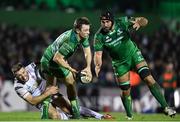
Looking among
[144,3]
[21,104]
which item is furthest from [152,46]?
[21,104]

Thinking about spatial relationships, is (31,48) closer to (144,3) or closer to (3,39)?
(3,39)

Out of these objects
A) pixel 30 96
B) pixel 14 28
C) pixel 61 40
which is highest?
pixel 14 28

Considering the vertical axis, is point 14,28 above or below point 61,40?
above

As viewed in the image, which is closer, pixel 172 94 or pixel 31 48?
pixel 172 94

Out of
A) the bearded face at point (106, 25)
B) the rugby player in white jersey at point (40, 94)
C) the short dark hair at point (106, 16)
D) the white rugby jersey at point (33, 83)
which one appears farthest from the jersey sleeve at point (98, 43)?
the white rugby jersey at point (33, 83)

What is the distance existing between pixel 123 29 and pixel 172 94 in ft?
23.9

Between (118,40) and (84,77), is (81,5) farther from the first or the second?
(84,77)

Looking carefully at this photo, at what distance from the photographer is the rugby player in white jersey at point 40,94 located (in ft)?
55.9

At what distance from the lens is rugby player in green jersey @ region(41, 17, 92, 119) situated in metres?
16.5

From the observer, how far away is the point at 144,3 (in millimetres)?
33844

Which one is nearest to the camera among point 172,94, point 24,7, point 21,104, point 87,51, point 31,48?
point 87,51

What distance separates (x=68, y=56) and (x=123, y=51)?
55.2 inches

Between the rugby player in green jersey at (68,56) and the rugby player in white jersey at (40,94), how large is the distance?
0.34 m

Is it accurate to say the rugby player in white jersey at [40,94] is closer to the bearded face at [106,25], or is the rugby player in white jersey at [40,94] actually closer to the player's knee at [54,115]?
the player's knee at [54,115]
